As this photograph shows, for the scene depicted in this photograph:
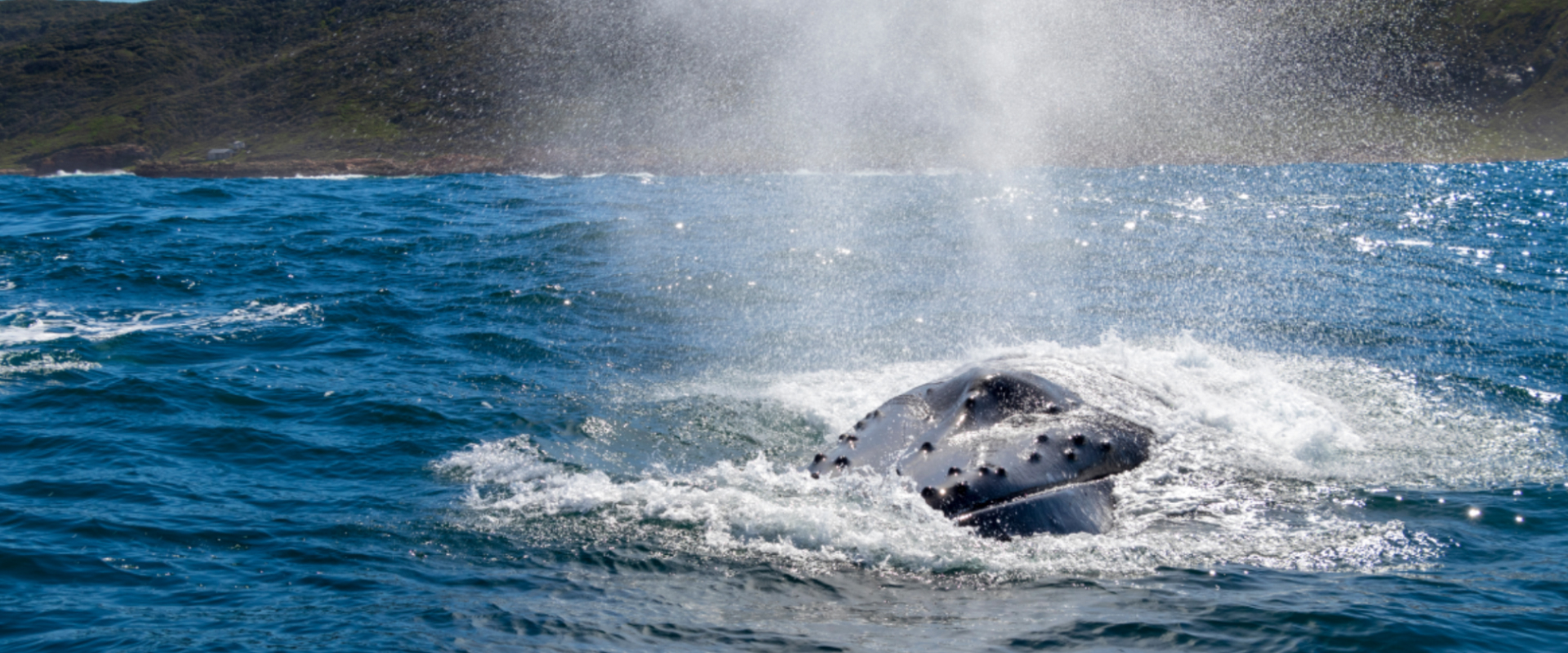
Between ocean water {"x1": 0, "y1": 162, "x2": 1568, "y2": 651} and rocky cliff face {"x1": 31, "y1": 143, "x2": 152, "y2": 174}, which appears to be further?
rocky cliff face {"x1": 31, "y1": 143, "x2": 152, "y2": 174}

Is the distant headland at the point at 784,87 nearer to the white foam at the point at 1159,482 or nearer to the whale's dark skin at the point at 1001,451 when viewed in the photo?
the white foam at the point at 1159,482

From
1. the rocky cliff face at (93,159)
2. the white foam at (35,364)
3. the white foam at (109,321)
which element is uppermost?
the rocky cliff face at (93,159)

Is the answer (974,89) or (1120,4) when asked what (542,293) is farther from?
(1120,4)

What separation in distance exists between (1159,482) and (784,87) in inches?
4418

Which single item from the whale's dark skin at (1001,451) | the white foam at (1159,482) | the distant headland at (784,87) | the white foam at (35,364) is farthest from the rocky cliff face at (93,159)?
the whale's dark skin at (1001,451)

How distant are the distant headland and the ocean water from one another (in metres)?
45.4

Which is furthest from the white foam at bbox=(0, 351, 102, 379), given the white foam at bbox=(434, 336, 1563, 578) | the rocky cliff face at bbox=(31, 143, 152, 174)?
the rocky cliff face at bbox=(31, 143, 152, 174)

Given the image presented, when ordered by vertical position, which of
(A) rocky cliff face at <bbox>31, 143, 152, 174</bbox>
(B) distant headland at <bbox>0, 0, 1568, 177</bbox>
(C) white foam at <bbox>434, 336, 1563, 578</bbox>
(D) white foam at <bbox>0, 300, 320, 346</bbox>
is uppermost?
(B) distant headland at <bbox>0, 0, 1568, 177</bbox>

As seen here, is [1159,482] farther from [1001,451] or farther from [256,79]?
[256,79]

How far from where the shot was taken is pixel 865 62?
4028 inches

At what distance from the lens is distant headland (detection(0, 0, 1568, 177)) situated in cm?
8288

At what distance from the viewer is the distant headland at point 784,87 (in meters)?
82.9

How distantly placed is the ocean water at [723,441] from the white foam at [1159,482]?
0.05 m

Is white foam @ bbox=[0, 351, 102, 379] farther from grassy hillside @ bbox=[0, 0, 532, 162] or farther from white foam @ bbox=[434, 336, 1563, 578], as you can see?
grassy hillside @ bbox=[0, 0, 532, 162]
